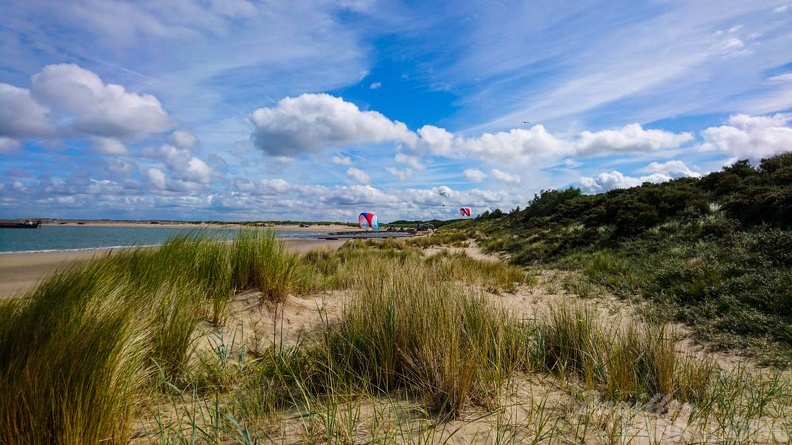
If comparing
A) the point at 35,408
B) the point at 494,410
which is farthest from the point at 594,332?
→ the point at 35,408

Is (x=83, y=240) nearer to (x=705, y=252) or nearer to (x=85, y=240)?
(x=85, y=240)

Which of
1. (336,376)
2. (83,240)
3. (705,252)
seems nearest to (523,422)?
(336,376)

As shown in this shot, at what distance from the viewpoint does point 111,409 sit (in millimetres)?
2195

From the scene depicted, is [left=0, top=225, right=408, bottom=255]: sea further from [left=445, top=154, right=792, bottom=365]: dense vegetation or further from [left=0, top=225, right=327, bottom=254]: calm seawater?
[left=445, top=154, right=792, bottom=365]: dense vegetation

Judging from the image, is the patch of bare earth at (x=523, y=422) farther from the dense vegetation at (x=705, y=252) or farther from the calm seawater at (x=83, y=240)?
the calm seawater at (x=83, y=240)

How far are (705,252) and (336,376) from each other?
11.2 meters

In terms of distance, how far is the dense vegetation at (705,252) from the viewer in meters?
6.17

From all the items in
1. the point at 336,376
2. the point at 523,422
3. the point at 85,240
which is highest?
the point at 85,240

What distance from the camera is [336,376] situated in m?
3.03

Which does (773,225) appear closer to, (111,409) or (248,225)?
(248,225)

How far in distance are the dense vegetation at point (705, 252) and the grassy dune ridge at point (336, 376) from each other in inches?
133

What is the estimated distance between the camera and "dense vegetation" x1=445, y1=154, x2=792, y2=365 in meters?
6.17

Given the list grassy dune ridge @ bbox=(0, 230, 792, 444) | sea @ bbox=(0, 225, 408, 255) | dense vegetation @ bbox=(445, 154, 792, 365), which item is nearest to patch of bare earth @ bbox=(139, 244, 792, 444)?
grassy dune ridge @ bbox=(0, 230, 792, 444)

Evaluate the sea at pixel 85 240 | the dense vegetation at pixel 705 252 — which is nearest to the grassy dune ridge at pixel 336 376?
the sea at pixel 85 240
